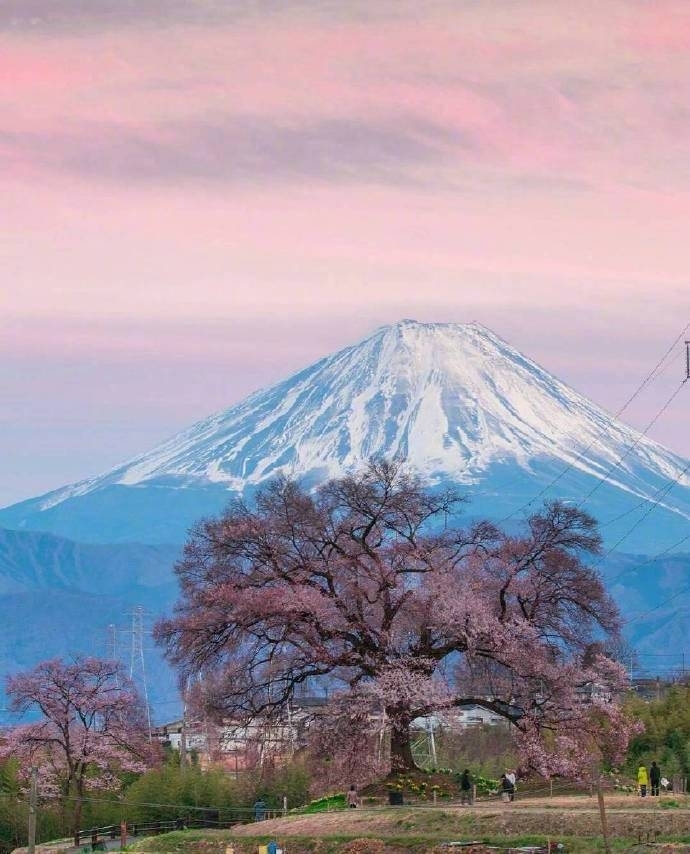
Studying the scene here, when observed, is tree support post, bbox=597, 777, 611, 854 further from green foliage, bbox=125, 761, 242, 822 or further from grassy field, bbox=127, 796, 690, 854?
green foliage, bbox=125, 761, 242, 822

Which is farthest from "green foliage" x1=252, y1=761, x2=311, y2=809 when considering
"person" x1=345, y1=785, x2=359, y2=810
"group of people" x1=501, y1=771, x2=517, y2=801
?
"group of people" x1=501, y1=771, x2=517, y2=801

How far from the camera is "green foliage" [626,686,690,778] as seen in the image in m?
78.8

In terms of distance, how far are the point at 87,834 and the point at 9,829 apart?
56.7 feet

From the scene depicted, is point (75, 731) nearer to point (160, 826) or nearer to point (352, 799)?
point (160, 826)

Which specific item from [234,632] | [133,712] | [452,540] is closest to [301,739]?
[234,632]

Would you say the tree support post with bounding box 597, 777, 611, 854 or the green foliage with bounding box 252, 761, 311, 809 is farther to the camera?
the green foliage with bounding box 252, 761, 311, 809

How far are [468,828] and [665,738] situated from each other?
2438cm

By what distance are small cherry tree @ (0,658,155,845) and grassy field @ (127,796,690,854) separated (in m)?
23.5

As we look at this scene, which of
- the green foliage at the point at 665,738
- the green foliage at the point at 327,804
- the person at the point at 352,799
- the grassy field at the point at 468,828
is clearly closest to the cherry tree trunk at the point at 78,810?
the green foliage at the point at 327,804

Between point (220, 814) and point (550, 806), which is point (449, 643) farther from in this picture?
point (220, 814)

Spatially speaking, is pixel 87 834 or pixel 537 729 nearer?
pixel 537 729

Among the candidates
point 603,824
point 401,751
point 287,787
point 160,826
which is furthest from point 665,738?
point 603,824

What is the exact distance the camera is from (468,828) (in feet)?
196

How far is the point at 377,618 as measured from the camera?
245ft
